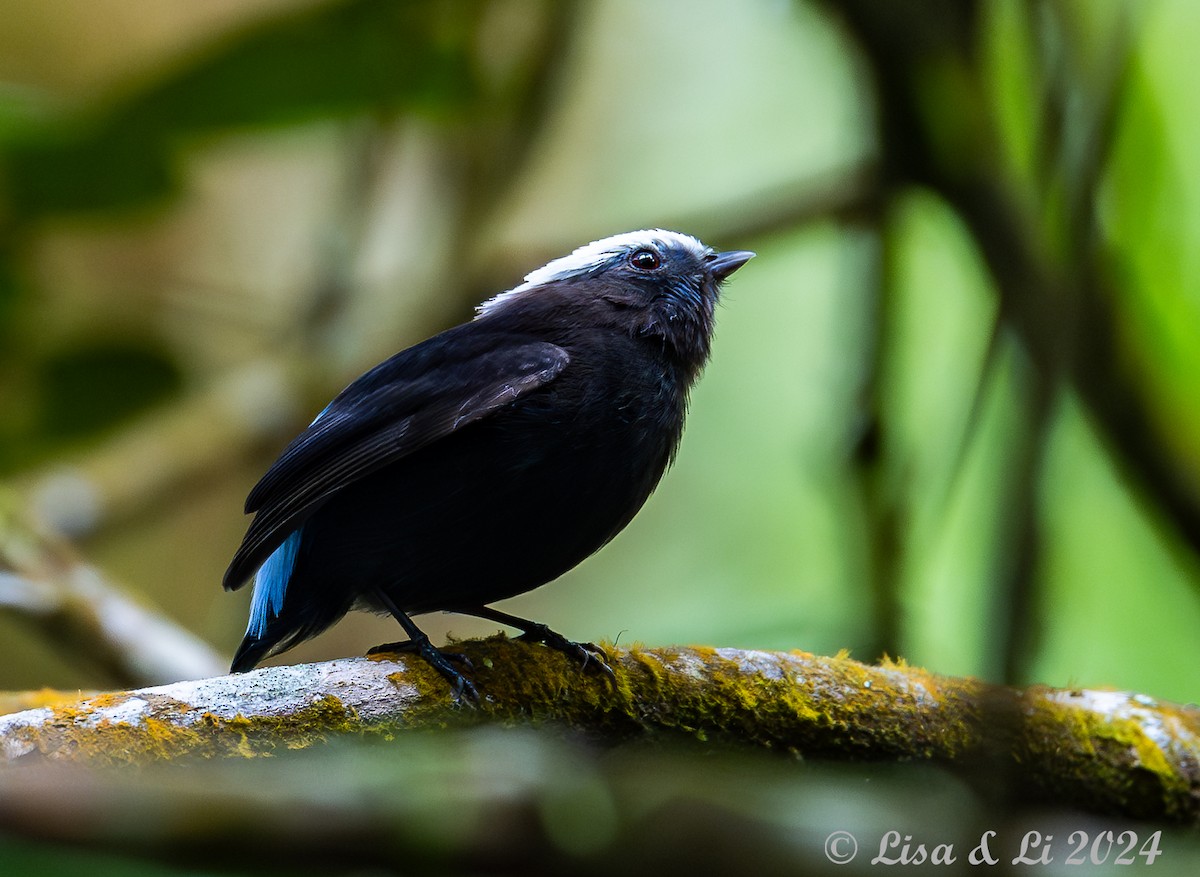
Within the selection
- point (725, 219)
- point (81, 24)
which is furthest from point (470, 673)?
point (81, 24)

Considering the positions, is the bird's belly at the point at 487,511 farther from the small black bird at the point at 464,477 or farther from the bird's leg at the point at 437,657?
the bird's leg at the point at 437,657

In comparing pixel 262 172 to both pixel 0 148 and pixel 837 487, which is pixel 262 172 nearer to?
pixel 0 148

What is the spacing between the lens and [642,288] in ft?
11.1

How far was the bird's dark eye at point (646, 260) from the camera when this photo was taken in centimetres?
352

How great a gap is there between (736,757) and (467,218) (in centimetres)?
326

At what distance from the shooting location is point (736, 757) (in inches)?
104

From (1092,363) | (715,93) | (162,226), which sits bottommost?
(1092,363)

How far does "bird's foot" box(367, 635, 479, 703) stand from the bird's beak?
1.48m

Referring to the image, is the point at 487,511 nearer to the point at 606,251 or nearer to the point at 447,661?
the point at 447,661

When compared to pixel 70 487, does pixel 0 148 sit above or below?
above

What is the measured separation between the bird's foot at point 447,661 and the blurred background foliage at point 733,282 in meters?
1.04

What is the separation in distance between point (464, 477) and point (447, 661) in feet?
1.49

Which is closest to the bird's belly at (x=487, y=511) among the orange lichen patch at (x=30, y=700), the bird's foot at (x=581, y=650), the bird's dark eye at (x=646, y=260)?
the bird's foot at (x=581, y=650)

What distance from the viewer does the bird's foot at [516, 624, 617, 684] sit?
2.63m
